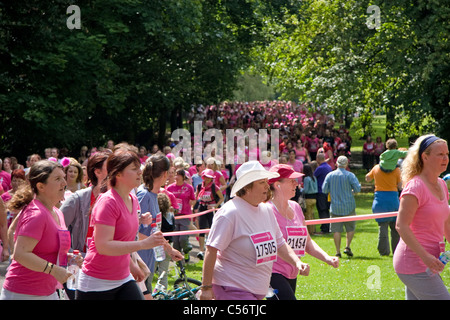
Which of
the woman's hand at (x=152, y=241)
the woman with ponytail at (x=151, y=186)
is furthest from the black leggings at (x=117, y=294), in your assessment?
the woman with ponytail at (x=151, y=186)

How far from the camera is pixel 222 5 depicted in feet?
103

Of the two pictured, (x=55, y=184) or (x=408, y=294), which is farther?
(x=408, y=294)

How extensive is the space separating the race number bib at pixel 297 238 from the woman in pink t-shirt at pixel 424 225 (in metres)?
0.83

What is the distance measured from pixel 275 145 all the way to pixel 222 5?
6.01 meters

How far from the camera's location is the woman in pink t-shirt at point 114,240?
521 cm

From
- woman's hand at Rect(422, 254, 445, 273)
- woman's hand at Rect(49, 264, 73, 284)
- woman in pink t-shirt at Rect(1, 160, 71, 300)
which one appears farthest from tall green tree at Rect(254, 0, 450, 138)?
woman's hand at Rect(49, 264, 73, 284)

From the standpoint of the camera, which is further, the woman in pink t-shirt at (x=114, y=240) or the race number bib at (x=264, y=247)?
the race number bib at (x=264, y=247)

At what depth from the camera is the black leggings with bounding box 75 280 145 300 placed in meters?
5.33

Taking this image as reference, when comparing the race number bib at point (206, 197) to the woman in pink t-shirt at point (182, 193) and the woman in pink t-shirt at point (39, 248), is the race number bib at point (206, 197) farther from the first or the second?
the woman in pink t-shirt at point (39, 248)

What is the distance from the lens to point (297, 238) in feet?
21.2

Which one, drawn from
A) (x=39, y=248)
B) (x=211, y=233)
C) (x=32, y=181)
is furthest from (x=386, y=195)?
(x=39, y=248)

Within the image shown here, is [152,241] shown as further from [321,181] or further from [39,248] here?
[321,181]
